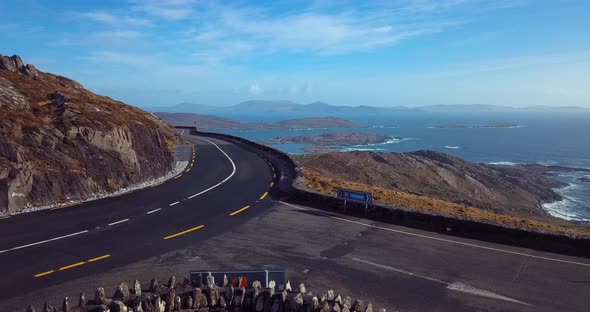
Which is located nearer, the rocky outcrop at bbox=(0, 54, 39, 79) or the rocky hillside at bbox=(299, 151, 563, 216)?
the rocky outcrop at bbox=(0, 54, 39, 79)

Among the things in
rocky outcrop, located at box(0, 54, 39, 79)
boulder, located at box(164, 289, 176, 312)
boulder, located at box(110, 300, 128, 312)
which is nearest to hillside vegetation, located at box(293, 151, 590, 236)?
rocky outcrop, located at box(0, 54, 39, 79)

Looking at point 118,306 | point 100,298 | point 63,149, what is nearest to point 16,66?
point 63,149

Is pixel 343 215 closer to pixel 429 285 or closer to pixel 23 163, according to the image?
pixel 429 285

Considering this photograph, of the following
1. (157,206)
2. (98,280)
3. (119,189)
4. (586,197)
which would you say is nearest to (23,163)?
(119,189)

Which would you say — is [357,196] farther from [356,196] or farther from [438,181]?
[438,181]

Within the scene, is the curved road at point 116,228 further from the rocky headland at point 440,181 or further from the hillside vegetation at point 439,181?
the rocky headland at point 440,181

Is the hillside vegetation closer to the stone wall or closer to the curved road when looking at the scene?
the curved road
